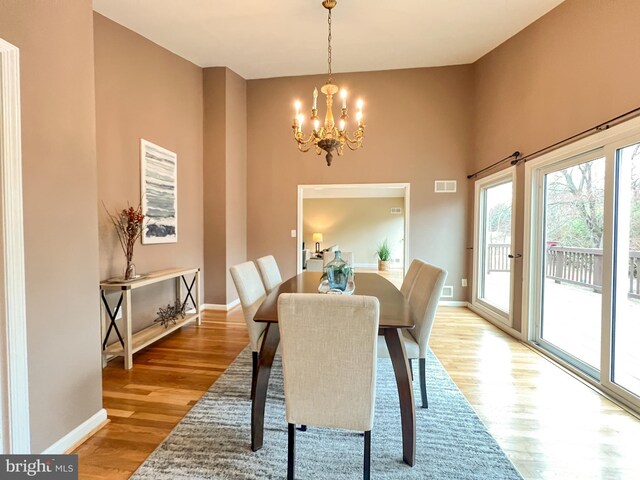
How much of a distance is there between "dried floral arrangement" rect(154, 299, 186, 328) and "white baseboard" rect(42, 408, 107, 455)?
1486 mm

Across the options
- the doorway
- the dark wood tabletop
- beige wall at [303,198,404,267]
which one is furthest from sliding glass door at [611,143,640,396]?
beige wall at [303,198,404,267]

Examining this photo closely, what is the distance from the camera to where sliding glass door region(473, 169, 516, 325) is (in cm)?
373

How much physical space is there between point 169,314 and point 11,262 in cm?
219

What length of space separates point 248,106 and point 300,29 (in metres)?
1.74

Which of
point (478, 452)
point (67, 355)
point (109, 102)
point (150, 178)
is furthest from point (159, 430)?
point (109, 102)

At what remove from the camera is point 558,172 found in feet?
9.65

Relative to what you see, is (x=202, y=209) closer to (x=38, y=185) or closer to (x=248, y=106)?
(x=248, y=106)

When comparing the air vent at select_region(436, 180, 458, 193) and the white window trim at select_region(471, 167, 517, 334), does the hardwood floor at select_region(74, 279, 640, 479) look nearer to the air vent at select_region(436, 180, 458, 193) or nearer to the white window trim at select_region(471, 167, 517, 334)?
the white window trim at select_region(471, 167, 517, 334)

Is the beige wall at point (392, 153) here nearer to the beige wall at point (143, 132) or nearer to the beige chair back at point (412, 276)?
the beige wall at point (143, 132)

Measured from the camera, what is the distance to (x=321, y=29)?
3465mm

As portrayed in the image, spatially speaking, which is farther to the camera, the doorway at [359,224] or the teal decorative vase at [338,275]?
the doorway at [359,224]

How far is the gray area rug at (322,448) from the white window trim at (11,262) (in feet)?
2.06

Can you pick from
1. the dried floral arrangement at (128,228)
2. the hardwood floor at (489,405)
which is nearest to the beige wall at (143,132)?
the dried floral arrangement at (128,228)

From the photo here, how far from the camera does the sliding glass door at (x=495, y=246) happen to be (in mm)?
3729
